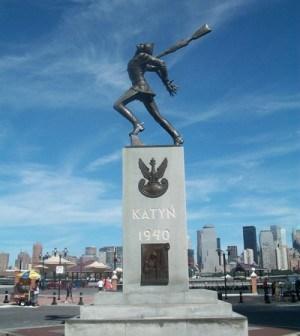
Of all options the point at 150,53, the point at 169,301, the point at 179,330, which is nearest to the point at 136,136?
the point at 150,53

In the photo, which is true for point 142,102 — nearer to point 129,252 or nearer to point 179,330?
point 129,252

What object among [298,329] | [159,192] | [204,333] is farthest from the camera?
[298,329]

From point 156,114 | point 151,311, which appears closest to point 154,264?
point 151,311

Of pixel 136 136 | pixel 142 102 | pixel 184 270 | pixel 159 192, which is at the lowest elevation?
pixel 184 270

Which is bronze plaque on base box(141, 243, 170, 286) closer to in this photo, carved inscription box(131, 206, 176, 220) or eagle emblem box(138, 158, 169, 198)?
carved inscription box(131, 206, 176, 220)

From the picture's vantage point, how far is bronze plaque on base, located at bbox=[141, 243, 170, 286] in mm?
12094

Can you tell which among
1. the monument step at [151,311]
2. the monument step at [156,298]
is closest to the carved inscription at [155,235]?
the monument step at [156,298]

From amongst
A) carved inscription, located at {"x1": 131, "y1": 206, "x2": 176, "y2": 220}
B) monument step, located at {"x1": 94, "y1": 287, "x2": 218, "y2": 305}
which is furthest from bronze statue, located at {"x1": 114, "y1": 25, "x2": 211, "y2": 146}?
monument step, located at {"x1": 94, "y1": 287, "x2": 218, "y2": 305}

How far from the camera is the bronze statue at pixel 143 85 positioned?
1393 cm

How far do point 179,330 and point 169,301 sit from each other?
1.05m

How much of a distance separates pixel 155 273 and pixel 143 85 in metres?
5.39

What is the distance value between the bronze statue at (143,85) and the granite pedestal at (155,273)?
47.5 inches

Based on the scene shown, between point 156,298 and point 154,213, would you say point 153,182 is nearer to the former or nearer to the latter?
point 154,213

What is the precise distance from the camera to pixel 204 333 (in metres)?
10.7
